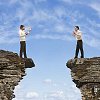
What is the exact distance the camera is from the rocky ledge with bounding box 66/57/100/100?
19953 millimetres

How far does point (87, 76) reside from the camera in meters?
20.2

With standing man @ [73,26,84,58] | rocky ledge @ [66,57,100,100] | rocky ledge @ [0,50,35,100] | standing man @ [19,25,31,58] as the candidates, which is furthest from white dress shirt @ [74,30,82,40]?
rocky ledge @ [0,50,35,100]

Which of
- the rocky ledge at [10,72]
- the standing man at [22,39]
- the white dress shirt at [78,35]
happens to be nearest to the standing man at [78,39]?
the white dress shirt at [78,35]

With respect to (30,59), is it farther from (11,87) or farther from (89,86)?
(89,86)

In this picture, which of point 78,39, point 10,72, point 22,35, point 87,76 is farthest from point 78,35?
point 10,72

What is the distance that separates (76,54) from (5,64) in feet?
16.9

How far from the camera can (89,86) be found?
20125 millimetres

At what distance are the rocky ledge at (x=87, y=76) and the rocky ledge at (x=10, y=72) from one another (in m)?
3.66

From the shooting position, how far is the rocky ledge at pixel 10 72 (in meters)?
19.1

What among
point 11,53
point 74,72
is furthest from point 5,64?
point 74,72

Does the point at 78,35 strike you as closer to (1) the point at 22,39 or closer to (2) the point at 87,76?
(2) the point at 87,76

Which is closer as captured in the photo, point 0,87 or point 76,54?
point 0,87

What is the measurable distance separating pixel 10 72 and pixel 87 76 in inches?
199

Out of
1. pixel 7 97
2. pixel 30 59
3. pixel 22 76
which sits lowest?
pixel 7 97
